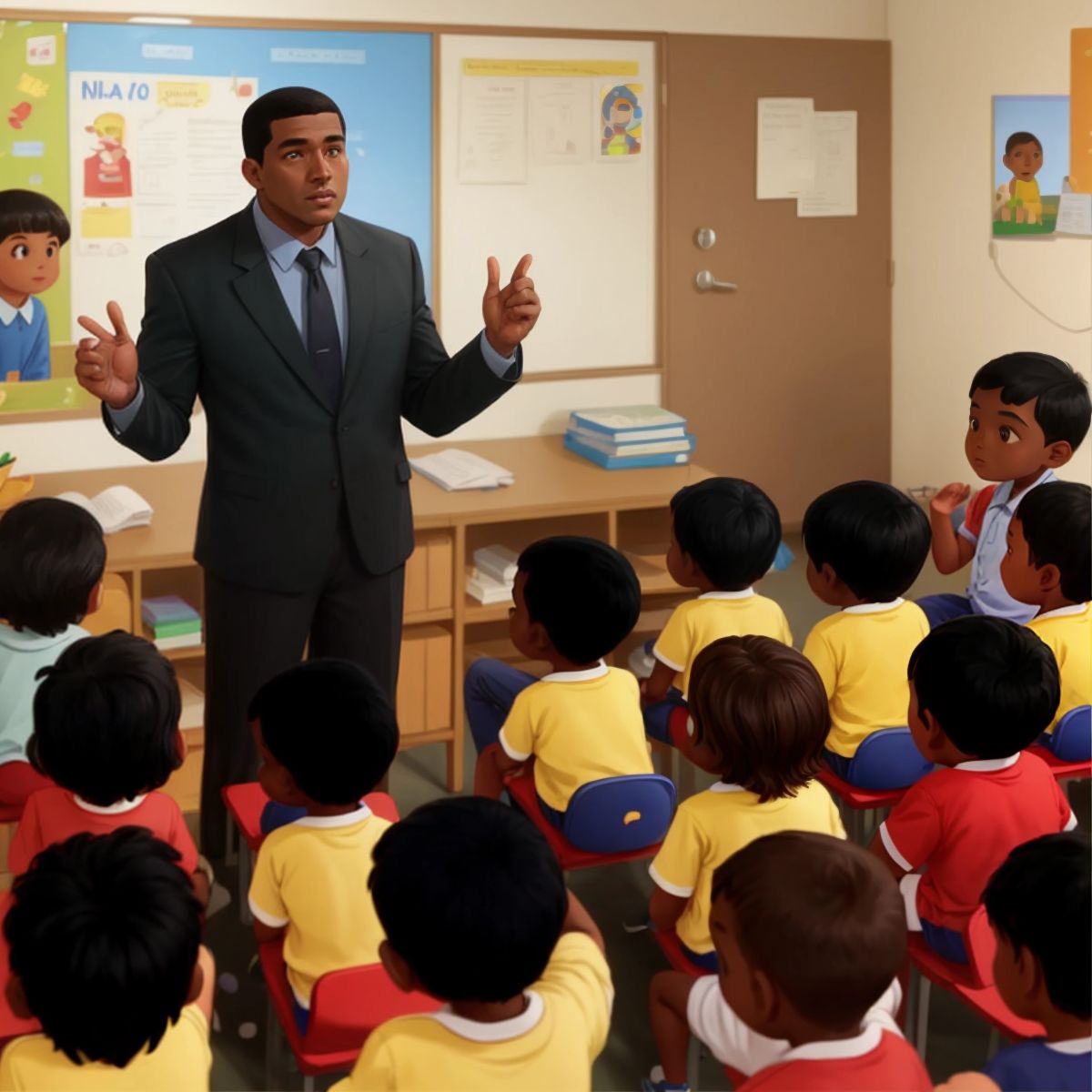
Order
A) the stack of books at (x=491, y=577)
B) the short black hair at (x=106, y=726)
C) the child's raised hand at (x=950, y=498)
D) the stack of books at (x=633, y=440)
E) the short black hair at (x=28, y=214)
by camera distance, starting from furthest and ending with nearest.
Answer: the stack of books at (x=633, y=440) → the short black hair at (x=28, y=214) → the stack of books at (x=491, y=577) → the child's raised hand at (x=950, y=498) → the short black hair at (x=106, y=726)

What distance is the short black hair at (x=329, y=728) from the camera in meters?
2.30

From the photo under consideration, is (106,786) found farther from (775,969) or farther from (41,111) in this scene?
(41,111)

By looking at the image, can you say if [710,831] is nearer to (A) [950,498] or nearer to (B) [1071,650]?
(B) [1071,650]

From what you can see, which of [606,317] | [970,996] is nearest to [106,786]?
[970,996]

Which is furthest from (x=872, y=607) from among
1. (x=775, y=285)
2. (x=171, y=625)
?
(x=775, y=285)

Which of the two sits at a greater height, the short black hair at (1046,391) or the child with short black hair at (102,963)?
the short black hair at (1046,391)

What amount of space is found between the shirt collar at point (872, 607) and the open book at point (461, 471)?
1368 millimetres

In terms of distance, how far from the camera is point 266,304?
2986 mm

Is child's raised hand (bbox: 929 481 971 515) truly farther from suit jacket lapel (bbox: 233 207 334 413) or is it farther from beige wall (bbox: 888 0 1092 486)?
beige wall (bbox: 888 0 1092 486)

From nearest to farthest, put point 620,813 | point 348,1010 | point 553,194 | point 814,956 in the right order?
point 814,956 < point 348,1010 < point 620,813 < point 553,194

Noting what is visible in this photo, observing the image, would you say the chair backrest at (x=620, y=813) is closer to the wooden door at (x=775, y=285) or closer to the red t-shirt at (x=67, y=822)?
the red t-shirt at (x=67, y=822)

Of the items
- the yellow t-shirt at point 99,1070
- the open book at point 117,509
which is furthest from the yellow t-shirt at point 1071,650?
the open book at point 117,509

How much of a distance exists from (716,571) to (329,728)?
3.71ft

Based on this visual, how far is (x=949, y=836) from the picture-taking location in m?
2.37
